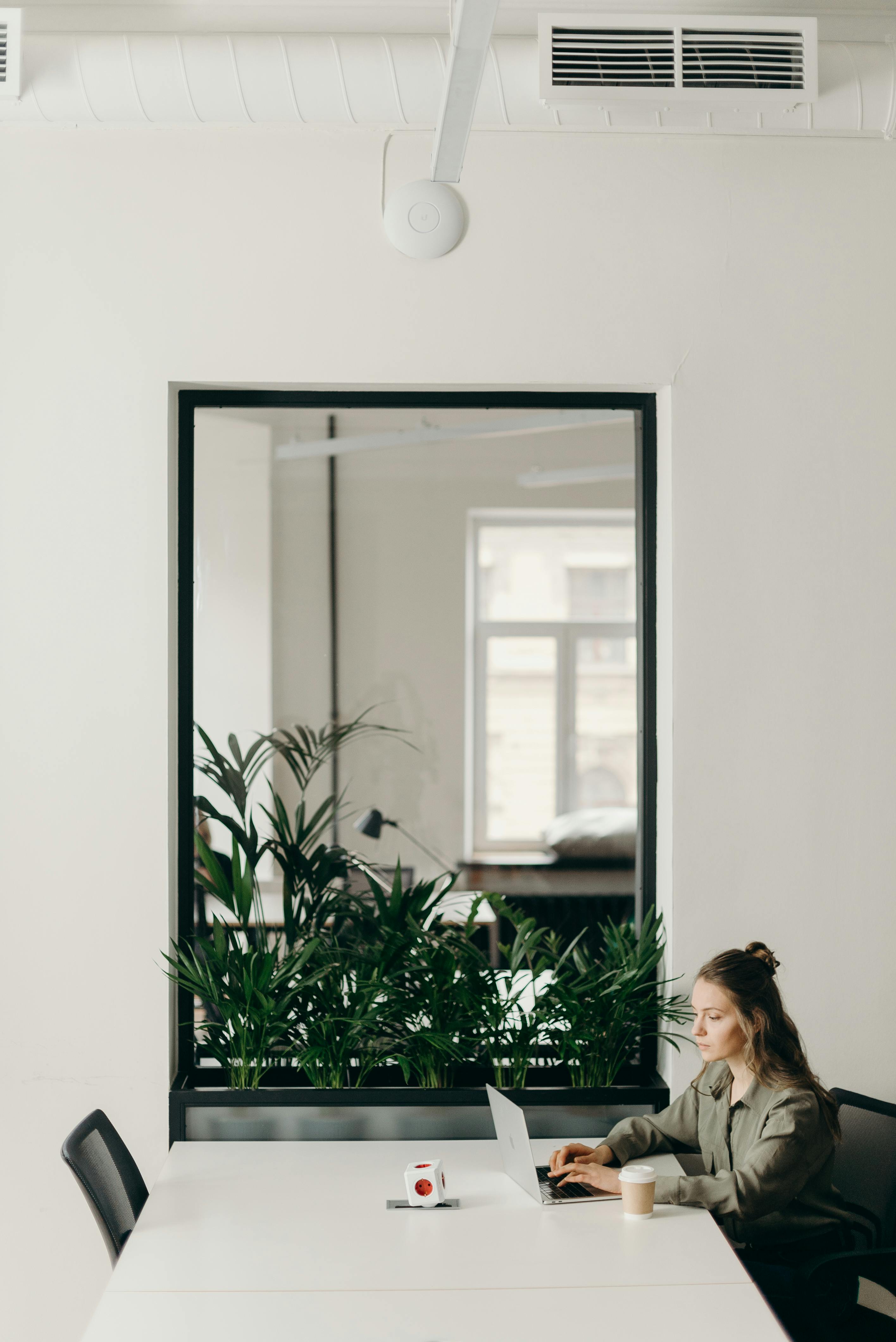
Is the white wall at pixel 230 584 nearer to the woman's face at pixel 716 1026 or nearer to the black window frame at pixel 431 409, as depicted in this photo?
the black window frame at pixel 431 409

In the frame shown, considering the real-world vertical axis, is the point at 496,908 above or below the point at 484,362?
below

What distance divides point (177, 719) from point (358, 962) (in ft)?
2.82

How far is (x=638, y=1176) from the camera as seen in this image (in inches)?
89.0

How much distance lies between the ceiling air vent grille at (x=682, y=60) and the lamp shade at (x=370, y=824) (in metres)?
1.93

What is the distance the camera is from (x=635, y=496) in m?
3.19

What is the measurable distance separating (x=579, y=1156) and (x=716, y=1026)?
17.1 inches

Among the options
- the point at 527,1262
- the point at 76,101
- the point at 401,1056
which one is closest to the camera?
the point at 527,1262

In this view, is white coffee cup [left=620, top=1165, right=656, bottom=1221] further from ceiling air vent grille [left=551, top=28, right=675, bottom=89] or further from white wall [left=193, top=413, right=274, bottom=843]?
ceiling air vent grille [left=551, top=28, right=675, bottom=89]

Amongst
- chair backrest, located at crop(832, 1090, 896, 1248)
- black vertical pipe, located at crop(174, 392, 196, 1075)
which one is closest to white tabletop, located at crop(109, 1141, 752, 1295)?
chair backrest, located at crop(832, 1090, 896, 1248)

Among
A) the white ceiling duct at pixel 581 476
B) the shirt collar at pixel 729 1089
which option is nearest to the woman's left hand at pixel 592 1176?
the shirt collar at pixel 729 1089

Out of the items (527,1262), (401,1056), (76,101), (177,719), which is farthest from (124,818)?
(76,101)

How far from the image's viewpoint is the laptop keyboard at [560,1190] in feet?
7.69

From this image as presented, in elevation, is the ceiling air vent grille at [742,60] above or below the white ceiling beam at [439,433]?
above

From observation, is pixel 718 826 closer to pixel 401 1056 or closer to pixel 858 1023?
pixel 858 1023
